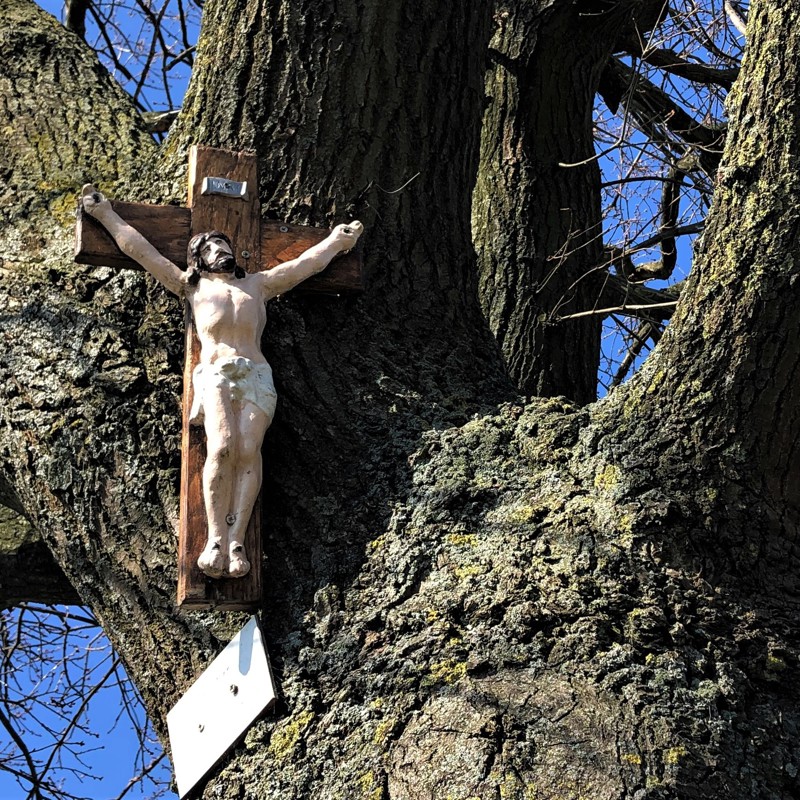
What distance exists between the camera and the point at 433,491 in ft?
9.00

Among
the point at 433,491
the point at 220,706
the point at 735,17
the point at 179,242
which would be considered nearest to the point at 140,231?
the point at 179,242

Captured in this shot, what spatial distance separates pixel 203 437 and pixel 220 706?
23.4 inches

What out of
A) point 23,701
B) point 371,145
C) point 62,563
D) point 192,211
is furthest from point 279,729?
point 23,701

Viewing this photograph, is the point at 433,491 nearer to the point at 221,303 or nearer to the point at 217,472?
the point at 217,472

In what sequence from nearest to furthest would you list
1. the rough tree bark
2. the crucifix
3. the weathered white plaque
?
the rough tree bark → the weathered white plaque → the crucifix

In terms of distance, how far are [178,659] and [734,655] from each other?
1171 millimetres

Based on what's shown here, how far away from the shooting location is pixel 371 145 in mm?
3402

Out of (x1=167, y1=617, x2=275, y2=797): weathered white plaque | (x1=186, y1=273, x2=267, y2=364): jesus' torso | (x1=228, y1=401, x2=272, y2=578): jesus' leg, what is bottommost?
(x1=167, y1=617, x2=275, y2=797): weathered white plaque

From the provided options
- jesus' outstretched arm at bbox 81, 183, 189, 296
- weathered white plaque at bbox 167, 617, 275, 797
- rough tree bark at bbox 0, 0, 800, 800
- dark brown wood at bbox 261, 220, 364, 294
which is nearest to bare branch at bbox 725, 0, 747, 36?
rough tree bark at bbox 0, 0, 800, 800

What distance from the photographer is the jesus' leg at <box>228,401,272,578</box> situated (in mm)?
2648

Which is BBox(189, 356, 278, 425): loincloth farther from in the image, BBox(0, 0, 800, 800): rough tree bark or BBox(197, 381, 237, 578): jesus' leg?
BBox(0, 0, 800, 800): rough tree bark

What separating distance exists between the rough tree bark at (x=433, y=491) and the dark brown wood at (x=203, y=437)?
0.28 feet

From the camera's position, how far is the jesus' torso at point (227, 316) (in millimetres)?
2863

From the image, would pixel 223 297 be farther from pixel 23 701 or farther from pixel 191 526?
pixel 23 701
